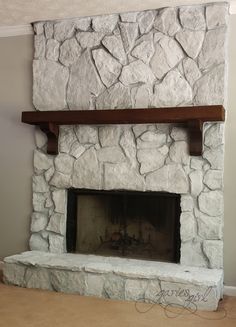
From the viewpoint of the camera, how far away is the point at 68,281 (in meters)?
2.78

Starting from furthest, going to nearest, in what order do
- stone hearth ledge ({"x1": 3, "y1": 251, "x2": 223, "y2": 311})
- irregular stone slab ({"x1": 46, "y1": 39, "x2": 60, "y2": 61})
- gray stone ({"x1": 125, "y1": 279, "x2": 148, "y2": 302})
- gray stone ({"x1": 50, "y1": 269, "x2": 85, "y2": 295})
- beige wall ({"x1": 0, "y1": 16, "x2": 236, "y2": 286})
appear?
beige wall ({"x1": 0, "y1": 16, "x2": 236, "y2": 286}) < irregular stone slab ({"x1": 46, "y1": 39, "x2": 60, "y2": 61}) < gray stone ({"x1": 50, "y1": 269, "x2": 85, "y2": 295}) < gray stone ({"x1": 125, "y1": 279, "x2": 148, "y2": 302}) < stone hearth ledge ({"x1": 3, "y1": 251, "x2": 223, "y2": 311})

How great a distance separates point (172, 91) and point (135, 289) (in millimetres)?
1441

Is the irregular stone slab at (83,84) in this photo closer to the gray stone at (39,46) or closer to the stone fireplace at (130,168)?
the stone fireplace at (130,168)

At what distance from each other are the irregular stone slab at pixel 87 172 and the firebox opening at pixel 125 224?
0.09 metres

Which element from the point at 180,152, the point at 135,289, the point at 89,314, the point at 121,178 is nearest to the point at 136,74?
the point at 180,152

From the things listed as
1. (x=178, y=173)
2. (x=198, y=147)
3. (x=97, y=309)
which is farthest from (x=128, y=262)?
(x=198, y=147)

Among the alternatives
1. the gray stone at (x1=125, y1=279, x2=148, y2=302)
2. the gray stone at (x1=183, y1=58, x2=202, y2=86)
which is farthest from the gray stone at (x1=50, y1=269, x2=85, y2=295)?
the gray stone at (x1=183, y1=58, x2=202, y2=86)

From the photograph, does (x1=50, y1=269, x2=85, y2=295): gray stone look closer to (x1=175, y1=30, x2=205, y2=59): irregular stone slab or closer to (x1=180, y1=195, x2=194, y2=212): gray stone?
(x1=180, y1=195, x2=194, y2=212): gray stone

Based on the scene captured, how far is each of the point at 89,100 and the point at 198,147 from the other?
3.10ft

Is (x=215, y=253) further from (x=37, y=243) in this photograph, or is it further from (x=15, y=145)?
(x=15, y=145)

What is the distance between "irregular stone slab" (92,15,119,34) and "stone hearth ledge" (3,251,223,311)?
1799 millimetres

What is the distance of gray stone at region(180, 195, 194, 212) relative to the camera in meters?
2.86

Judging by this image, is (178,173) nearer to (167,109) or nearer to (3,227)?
(167,109)

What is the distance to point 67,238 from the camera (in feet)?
10.5
